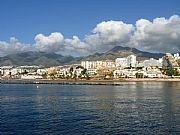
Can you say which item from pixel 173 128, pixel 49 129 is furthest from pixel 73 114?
pixel 173 128

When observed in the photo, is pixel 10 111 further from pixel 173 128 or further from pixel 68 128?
pixel 173 128

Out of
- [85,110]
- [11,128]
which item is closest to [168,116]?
[85,110]

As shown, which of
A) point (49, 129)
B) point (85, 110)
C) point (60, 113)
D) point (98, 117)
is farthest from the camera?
point (85, 110)

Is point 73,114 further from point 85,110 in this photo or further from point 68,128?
point 68,128

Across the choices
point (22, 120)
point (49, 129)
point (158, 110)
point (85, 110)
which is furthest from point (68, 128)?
point (158, 110)

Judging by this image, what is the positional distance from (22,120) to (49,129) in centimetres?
620

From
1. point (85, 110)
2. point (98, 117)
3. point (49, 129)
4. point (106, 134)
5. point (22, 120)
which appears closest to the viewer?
point (106, 134)

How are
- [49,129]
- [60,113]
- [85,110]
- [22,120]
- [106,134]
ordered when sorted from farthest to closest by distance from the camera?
[85,110], [60,113], [22,120], [49,129], [106,134]

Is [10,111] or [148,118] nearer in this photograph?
[148,118]

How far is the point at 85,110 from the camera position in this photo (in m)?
47.2

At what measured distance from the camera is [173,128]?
112 feet

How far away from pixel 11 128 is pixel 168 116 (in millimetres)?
18804

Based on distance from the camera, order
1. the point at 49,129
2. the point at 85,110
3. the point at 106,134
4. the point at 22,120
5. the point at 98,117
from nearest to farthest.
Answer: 1. the point at 106,134
2. the point at 49,129
3. the point at 22,120
4. the point at 98,117
5. the point at 85,110

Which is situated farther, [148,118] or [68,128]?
[148,118]
